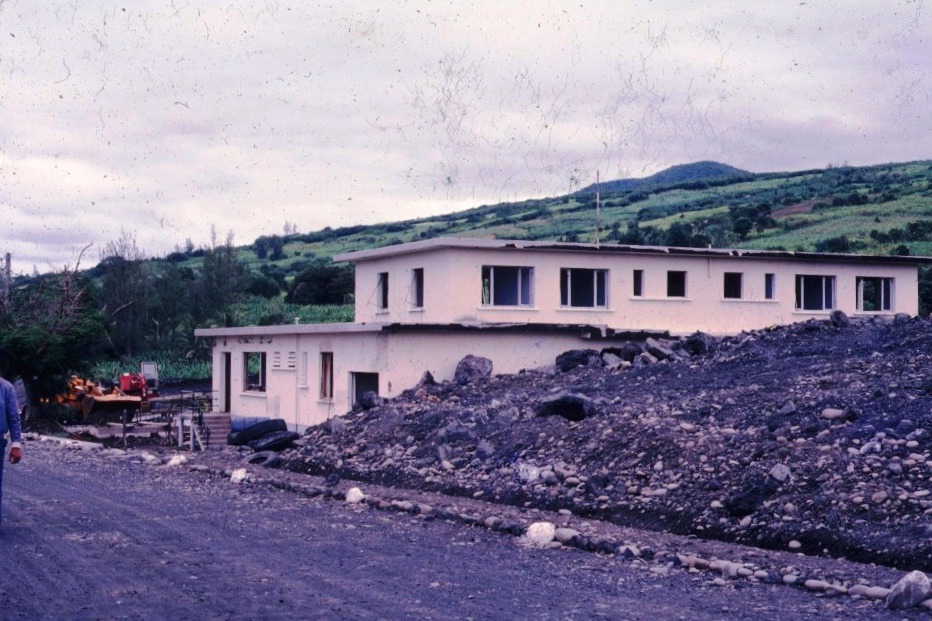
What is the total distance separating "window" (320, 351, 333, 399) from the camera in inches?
1458

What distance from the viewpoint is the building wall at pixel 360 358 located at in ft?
111

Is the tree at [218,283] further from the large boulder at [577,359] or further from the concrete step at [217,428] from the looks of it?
the large boulder at [577,359]

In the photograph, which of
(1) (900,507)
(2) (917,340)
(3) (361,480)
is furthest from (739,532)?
(2) (917,340)

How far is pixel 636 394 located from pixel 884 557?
12345 mm

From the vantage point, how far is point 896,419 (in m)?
16.9

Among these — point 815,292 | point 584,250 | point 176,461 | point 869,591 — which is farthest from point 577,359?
point 869,591

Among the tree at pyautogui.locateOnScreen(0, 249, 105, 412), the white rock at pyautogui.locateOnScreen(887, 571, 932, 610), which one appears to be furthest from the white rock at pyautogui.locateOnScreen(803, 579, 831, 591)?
the tree at pyautogui.locateOnScreen(0, 249, 105, 412)

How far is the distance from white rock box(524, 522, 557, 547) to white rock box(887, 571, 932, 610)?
471cm

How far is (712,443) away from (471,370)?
16.2 metres

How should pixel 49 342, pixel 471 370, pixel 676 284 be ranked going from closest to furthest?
pixel 471 370
pixel 676 284
pixel 49 342

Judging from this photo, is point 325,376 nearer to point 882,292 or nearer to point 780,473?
point 882,292

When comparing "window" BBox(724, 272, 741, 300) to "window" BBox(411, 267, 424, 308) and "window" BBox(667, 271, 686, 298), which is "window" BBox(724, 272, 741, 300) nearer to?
"window" BBox(667, 271, 686, 298)

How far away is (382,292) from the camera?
4234 centimetres

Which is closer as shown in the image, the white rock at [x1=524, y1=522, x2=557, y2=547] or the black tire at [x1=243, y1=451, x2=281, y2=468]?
the white rock at [x1=524, y1=522, x2=557, y2=547]
